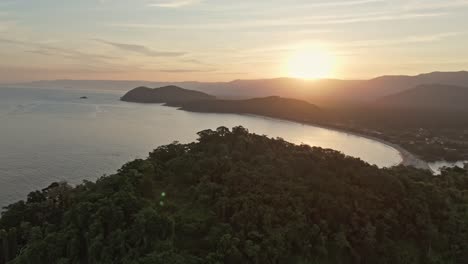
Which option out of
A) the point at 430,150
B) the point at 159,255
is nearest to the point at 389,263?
the point at 159,255

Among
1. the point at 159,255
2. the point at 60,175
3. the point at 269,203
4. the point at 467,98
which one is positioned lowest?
the point at 60,175

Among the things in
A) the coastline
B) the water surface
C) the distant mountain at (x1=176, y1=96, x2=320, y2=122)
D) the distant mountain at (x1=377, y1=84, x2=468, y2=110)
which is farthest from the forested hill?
the distant mountain at (x1=377, y1=84, x2=468, y2=110)

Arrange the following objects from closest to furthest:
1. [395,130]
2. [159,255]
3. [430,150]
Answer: [159,255]
[430,150]
[395,130]

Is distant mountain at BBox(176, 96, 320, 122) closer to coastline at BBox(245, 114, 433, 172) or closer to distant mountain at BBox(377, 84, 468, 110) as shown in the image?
coastline at BBox(245, 114, 433, 172)

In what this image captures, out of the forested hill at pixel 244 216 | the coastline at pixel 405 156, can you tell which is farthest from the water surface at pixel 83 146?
the forested hill at pixel 244 216

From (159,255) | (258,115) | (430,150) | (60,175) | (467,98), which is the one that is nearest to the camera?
(159,255)

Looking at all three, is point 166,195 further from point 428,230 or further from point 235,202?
point 428,230

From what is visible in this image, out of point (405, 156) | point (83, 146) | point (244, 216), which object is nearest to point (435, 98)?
point (405, 156)
